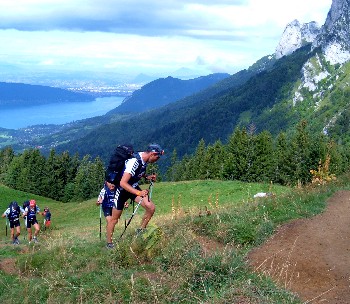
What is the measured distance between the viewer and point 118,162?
10492 mm

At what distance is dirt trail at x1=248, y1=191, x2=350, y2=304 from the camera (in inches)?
313

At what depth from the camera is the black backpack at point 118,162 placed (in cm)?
1042

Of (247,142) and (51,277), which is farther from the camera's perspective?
(247,142)

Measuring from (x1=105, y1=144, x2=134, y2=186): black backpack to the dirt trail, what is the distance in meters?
3.72

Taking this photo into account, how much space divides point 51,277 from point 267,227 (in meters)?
5.64

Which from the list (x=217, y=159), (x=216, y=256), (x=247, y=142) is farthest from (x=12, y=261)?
(x=217, y=159)

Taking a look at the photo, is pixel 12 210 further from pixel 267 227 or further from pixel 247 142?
pixel 247 142

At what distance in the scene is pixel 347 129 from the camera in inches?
6870

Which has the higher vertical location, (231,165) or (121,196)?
(121,196)

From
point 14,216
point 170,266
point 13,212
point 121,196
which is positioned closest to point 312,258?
point 170,266

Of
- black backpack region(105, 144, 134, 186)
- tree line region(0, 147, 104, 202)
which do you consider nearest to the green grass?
black backpack region(105, 144, 134, 186)

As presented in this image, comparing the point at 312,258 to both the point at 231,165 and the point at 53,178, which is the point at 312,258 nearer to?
the point at 231,165

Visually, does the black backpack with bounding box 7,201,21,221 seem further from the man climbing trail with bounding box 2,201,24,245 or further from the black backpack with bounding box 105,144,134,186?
the black backpack with bounding box 105,144,134,186

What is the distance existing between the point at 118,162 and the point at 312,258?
506cm
